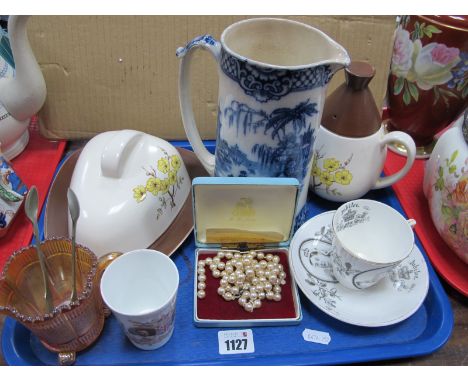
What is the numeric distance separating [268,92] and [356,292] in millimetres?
261

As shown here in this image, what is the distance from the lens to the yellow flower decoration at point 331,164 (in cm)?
57

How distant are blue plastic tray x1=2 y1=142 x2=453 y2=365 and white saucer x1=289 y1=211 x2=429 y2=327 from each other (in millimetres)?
23

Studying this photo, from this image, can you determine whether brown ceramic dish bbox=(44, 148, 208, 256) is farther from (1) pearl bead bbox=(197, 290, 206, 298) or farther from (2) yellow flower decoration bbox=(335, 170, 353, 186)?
(2) yellow flower decoration bbox=(335, 170, 353, 186)

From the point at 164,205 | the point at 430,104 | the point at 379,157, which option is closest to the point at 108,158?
the point at 164,205

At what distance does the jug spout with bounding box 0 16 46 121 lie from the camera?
542mm

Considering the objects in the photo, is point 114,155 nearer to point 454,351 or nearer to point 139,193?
point 139,193

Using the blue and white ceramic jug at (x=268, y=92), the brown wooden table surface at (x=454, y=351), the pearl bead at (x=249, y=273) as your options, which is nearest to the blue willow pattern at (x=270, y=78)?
the blue and white ceramic jug at (x=268, y=92)

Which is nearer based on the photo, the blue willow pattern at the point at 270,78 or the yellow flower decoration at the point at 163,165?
the blue willow pattern at the point at 270,78

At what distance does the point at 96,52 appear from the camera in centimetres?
63

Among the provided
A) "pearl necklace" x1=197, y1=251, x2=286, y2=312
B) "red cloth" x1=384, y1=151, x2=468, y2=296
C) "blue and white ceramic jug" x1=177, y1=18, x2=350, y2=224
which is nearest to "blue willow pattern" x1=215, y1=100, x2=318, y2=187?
"blue and white ceramic jug" x1=177, y1=18, x2=350, y2=224

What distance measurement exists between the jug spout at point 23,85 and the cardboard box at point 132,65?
0.06 m

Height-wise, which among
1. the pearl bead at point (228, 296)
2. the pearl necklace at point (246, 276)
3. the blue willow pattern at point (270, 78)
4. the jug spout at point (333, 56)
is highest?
the jug spout at point (333, 56)

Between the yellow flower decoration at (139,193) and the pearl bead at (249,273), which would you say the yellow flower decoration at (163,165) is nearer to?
the yellow flower decoration at (139,193)

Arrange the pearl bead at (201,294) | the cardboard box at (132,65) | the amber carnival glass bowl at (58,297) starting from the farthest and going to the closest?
the cardboard box at (132,65)
the pearl bead at (201,294)
the amber carnival glass bowl at (58,297)
